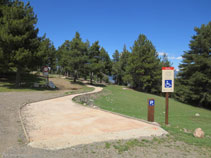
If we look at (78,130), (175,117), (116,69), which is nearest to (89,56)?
(116,69)

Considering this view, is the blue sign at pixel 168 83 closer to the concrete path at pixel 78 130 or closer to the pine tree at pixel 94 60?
the concrete path at pixel 78 130

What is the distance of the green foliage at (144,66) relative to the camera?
3867 centimetres

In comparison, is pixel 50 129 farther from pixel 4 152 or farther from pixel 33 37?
pixel 33 37

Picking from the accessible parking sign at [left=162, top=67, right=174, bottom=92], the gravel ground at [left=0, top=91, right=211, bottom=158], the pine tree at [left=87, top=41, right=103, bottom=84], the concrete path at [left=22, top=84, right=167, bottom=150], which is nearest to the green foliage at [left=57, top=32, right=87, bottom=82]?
the pine tree at [left=87, top=41, right=103, bottom=84]

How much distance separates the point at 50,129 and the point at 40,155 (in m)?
2.30

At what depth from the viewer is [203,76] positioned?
26984 millimetres

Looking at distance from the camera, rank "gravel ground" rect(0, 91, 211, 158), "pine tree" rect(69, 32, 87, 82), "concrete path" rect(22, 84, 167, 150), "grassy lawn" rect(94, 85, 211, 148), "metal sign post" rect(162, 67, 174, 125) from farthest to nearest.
Result: "pine tree" rect(69, 32, 87, 82) → "metal sign post" rect(162, 67, 174, 125) → "grassy lawn" rect(94, 85, 211, 148) → "concrete path" rect(22, 84, 167, 150) → "gravel ground" rect(0, 91, 211, 158)

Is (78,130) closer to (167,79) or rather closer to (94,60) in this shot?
(167,79)

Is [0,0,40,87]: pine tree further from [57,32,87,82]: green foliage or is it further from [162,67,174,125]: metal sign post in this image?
[162,67,174,125]: metal sign post

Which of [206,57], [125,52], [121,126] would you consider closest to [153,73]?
[206,57]

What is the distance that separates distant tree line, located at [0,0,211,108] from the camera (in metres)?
20.9

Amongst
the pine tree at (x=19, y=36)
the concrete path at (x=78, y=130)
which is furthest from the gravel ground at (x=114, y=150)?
the pine tree at (x=19, y=36)

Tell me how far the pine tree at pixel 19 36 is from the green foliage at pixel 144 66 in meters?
24.2

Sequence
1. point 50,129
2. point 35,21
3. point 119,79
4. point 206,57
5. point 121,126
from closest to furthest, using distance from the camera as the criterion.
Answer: point 50,129
point 121,126
point 35,21
point 206,57
point 119,79
